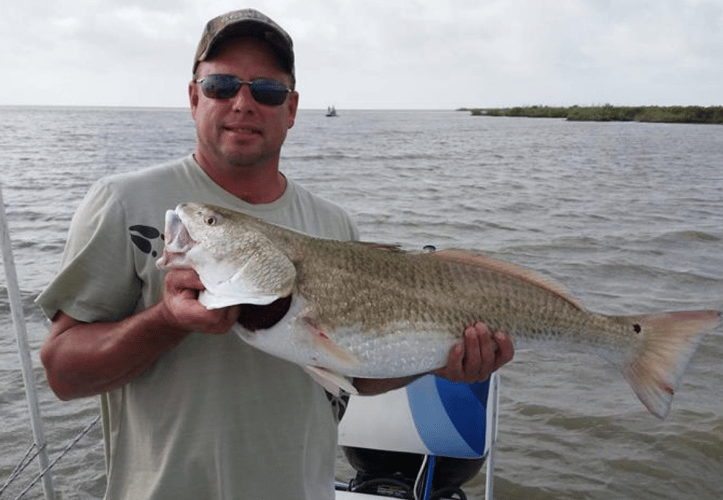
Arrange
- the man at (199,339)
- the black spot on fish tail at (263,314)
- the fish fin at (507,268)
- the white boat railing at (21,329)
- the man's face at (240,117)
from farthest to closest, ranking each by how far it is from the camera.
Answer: the white boat railing at (21,329) < the fish fin at (507,268) < the man's face at (240,117) < the black spot on fish tail at (263,314) < the man at (199,339)

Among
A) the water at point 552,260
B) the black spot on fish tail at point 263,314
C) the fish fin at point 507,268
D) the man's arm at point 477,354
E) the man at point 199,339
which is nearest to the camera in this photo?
the man at point 199,339

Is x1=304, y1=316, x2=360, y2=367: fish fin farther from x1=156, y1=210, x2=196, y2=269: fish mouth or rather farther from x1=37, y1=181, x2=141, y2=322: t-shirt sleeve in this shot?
x1=37, y1=181, x2=141, y2=322: t-shirt sleeve

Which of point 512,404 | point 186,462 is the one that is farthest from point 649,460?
point 186,462

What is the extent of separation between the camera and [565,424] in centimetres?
724

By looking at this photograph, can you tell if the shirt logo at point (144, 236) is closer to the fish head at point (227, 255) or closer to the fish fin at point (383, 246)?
the fish head at point (227, 255)

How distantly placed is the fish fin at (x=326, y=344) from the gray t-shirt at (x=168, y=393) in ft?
0.59

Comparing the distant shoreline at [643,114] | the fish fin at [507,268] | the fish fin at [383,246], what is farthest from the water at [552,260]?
the distant shoreline at [643,114]

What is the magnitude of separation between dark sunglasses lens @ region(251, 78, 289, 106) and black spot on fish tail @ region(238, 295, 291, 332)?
0.75 meters

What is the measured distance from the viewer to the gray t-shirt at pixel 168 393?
7.17ft

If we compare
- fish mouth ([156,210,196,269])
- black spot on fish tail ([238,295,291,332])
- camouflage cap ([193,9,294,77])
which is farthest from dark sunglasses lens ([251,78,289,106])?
black spot on fish tail ([238,295,291,332])

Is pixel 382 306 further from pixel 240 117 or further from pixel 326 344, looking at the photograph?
pixel 240 117

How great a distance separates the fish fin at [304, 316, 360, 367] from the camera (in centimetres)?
235

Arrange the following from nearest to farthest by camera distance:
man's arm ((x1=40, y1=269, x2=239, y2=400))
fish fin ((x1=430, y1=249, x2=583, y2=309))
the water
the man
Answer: man's arm ((x1=40, y1=269, x2=239, y2=400)) → the man → fish fin ((x1=430, y1=249, x2=583, y2=309)) → the water

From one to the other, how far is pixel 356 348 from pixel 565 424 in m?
5.45
